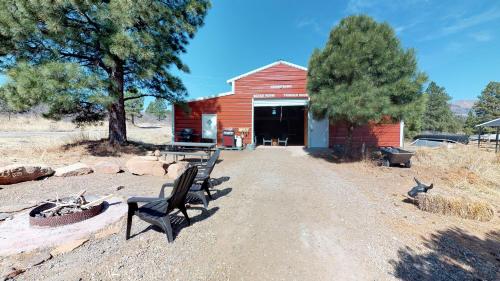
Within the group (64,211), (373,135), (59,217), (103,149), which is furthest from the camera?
(373,135)

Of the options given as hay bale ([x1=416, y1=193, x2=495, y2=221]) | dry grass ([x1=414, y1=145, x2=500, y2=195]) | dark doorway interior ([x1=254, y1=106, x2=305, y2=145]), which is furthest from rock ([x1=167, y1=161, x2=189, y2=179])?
dark doorway interior ([x1=254, y1=106, x2=305, y2=145])

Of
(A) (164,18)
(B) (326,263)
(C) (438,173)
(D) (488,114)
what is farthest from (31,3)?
(D) (488,114)

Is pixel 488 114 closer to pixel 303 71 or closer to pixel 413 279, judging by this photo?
pixel 303 71

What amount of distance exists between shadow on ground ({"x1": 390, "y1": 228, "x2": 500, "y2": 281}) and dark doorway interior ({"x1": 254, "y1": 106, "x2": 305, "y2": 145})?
15.6 m

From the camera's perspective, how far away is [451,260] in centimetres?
261

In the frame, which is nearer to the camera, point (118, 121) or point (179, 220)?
point (179, 220)

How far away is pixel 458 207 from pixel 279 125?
16232mm

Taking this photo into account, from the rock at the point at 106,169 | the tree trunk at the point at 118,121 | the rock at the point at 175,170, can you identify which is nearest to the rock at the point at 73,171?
the rock at the point at 106,169

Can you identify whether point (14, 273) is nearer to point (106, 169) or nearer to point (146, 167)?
point (146, 167)

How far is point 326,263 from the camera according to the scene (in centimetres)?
244

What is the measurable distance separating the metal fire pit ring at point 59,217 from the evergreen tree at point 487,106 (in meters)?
48.8

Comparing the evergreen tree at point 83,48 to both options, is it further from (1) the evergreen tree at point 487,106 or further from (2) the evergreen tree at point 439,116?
(1) the evergreen tree at point 487,106

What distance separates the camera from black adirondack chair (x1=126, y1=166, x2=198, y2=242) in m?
2.79

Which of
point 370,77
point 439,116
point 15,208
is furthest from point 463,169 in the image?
point 439,116
